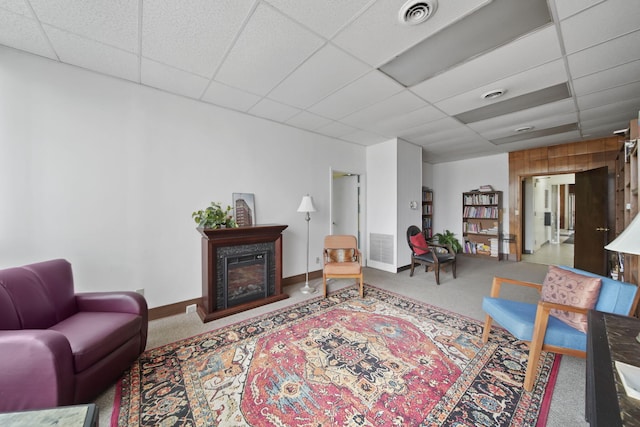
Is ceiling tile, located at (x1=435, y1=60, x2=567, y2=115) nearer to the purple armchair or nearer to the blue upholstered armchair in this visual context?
the blue upholstered armchair

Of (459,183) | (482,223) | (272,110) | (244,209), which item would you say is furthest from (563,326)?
(459,183)

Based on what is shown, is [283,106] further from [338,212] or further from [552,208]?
[552,208]

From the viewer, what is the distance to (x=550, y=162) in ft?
16.4

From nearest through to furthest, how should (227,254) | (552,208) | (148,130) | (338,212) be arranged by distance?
1. (148,130)
2. (227,254)
3. (338,212)
4. (552,208)

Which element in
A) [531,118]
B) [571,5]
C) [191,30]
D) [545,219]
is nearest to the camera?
[571,5]

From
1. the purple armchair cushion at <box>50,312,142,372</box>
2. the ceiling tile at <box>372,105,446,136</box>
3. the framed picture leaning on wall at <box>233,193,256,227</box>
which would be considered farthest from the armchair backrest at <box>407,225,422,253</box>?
the purple armchair cushion at <box>50,312,142,372</box>

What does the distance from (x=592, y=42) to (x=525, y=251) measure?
6.00 metres

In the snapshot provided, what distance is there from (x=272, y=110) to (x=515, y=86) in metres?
2.90

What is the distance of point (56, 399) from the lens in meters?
1.25

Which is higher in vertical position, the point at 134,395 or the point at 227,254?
the point at 227,254

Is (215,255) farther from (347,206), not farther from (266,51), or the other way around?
(347,206)

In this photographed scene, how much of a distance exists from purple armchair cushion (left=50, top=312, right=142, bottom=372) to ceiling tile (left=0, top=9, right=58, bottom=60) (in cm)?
227

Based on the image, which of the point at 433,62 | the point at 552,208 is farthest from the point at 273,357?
the point at 552,208

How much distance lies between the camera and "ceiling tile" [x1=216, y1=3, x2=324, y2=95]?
173 centimetres
